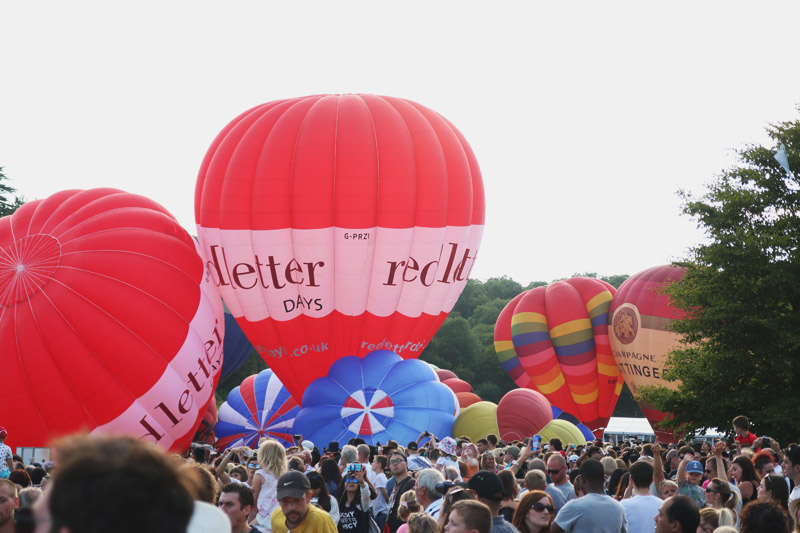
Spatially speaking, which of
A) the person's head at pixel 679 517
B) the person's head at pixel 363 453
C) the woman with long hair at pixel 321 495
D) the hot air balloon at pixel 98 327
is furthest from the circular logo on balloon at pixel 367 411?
the person's head at pixel 679 517

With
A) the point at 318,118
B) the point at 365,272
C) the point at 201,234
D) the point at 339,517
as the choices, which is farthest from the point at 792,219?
the point at 339,517

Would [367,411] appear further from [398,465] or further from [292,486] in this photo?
[292,486]

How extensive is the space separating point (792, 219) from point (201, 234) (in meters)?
12.1

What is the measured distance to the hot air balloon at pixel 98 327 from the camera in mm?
13672

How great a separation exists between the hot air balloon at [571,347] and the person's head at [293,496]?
23.9 metres

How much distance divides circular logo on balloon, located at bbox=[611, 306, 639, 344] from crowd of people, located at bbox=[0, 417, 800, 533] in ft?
53.4

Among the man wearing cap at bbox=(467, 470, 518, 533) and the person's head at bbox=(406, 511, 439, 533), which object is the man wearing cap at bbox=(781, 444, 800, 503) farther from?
the person's head at bbox=(406, 511, 439, 533)

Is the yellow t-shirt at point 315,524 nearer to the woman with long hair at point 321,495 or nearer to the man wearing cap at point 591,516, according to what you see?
the woman with long hair at point 321,495

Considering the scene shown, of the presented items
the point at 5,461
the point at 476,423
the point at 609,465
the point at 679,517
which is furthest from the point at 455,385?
Answer: the point at 679,517

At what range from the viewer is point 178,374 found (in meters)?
14.5

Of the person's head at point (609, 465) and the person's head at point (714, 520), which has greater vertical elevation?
the person's head at point (714, 520)

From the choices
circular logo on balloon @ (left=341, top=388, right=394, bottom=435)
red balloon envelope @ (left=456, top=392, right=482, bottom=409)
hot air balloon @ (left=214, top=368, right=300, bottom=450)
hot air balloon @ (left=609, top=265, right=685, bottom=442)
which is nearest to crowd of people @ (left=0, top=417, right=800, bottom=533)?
circular logo on balloon @ (left=341, top=388, right=394, bottom=435)

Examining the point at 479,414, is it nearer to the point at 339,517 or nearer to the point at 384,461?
the point at 384,461

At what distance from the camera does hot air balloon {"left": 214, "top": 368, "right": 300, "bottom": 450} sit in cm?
1973
